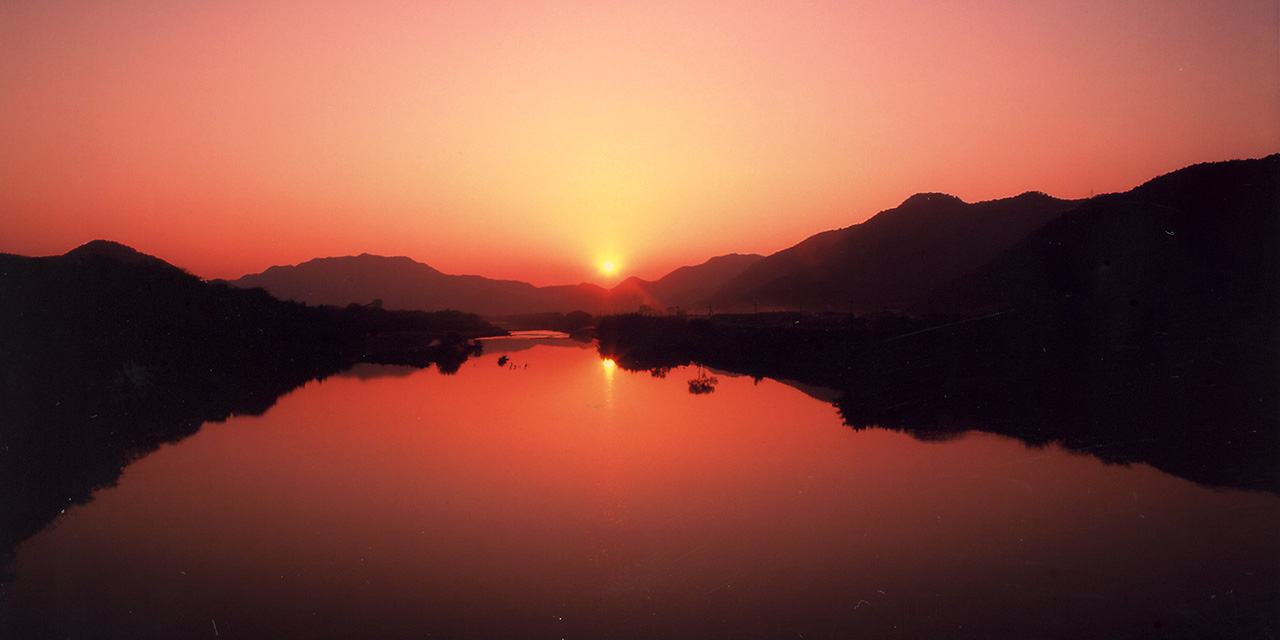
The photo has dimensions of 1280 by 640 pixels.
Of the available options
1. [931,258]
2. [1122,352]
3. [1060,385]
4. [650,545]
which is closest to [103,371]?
[650,545]

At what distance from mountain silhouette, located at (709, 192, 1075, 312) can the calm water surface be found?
10397 centimetres

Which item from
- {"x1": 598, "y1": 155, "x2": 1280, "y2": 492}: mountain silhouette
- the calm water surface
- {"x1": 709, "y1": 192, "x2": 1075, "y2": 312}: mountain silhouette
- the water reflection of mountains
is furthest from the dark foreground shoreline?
{"x1": 709, "y1": 192, "x2": 1075, "y2": 312}: mountain silhouette

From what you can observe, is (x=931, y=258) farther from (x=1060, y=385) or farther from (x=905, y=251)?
(x=1060, y=385)

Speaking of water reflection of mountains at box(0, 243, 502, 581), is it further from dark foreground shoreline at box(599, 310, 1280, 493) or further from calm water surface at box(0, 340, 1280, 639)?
dark foreground shoreline at box(599, 310, 1280, 493)

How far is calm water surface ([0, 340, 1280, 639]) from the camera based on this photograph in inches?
302

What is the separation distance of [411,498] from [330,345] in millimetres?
48714

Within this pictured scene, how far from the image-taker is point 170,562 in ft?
30.6

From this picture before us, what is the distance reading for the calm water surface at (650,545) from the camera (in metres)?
7.66

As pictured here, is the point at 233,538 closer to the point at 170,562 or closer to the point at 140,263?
the point at 170,562

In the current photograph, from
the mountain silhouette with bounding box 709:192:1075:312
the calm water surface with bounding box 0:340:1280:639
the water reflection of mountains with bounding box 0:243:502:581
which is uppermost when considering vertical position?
the mountain silhouette with bounding box 709:192:1075:312

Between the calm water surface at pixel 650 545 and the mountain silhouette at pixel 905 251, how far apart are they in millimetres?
103974

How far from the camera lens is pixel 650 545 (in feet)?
32.2

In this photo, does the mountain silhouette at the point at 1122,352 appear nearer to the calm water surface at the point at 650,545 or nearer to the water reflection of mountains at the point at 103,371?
the calm water surface at the point at 650,545

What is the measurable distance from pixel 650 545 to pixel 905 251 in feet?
490
